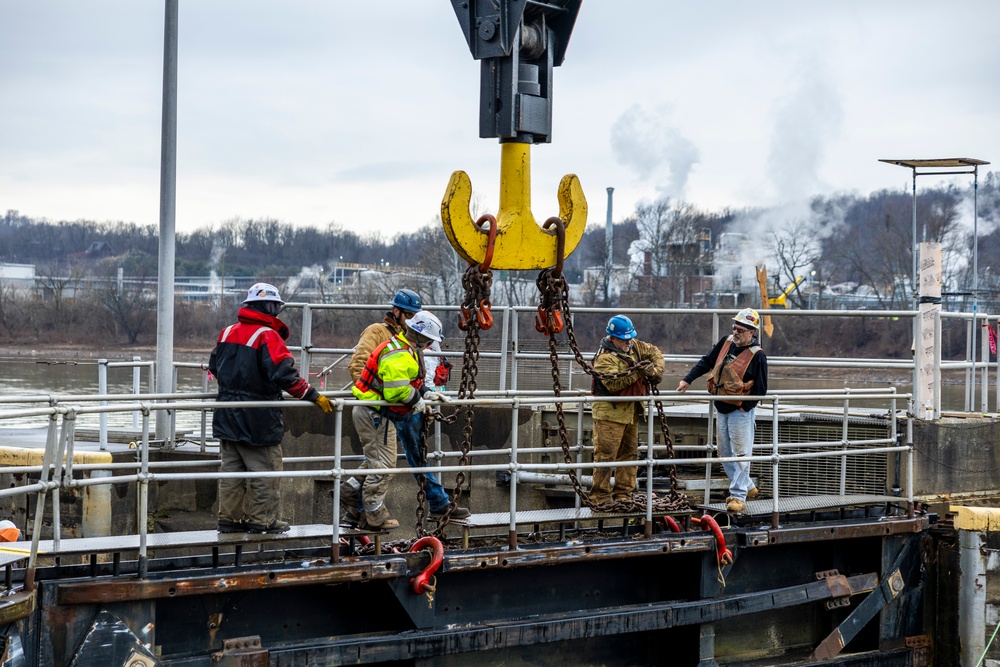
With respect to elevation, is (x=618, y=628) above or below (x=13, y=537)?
Result: below

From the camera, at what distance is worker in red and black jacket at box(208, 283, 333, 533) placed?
7855 mm

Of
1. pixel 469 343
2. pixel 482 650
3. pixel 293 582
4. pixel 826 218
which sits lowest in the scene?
pixel 482 650

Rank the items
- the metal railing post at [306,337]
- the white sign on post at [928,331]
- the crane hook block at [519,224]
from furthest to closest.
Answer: the metal railing post at [306,337], the white sign on post at [928,331], the crane hook block at [519,224]

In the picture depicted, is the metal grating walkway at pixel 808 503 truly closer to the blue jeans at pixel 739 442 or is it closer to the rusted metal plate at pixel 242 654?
the blue jeans at pixel 739 442

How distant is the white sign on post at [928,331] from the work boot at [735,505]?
8.71 ft

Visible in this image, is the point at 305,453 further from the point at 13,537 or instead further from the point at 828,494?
the point at 828,494

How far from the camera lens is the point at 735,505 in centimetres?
977

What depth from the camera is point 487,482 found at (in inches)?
488

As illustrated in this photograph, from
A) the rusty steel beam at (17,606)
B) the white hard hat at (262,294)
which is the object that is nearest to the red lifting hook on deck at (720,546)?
the white hard hat at (262,294)

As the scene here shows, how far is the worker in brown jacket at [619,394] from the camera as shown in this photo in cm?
962

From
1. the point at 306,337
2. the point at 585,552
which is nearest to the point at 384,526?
the point at 585,552

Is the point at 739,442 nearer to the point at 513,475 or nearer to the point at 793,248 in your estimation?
the point at 513,475

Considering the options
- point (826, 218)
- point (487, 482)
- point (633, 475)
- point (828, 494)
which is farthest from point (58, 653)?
point (826, 218)

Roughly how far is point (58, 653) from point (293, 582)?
1463mm
